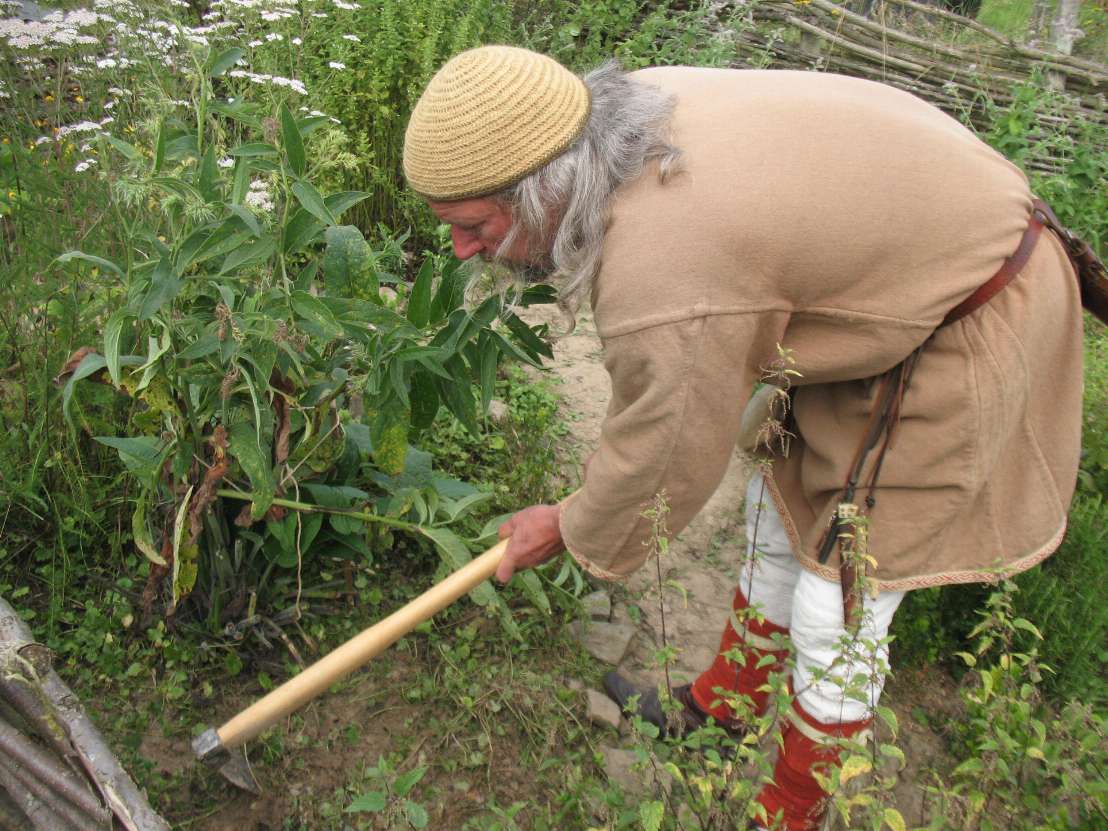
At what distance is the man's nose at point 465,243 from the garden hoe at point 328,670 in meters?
0.67

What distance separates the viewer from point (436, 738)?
245 centimetres

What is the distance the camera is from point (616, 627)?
289 centimetres

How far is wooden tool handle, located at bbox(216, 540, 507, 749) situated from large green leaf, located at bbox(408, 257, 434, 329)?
1.86 ft

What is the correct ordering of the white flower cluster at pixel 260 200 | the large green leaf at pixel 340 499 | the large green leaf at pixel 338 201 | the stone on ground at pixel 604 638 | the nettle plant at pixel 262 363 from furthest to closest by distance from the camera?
the stone on ground at pixel 604 638
the large green leaf at pixel 340 499
the white flower cluster at pixel 260 200
the large green leaf at pixel 338 201
the nettle plant at pixel 262 363

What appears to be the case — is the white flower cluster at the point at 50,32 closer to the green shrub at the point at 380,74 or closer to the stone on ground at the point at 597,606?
the green shrub at the point at 380,74

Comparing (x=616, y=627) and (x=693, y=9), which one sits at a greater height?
(x=693, y=9)

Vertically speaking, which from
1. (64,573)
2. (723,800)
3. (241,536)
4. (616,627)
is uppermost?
(723,800)

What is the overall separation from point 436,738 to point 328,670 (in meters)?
0.64

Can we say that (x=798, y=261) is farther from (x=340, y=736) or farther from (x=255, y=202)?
(x=340, y=736)

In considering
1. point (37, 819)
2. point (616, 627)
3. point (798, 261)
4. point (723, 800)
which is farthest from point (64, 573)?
point (798, 261)

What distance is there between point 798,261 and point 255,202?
1316 mm

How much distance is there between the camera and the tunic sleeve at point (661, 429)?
1.58 metres

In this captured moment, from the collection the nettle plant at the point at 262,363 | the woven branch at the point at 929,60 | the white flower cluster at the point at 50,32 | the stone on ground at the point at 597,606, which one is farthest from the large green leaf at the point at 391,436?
the woven branch at the point at 929,60

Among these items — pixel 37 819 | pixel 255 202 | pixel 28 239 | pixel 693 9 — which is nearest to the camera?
pixel 37 819
